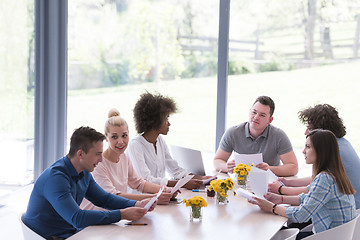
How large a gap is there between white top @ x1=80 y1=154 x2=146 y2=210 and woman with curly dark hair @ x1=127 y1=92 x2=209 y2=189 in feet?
0.44

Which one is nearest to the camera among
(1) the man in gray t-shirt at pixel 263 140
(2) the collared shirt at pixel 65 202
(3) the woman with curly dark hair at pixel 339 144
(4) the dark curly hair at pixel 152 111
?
(2) the collared shirt at pixel 65 202

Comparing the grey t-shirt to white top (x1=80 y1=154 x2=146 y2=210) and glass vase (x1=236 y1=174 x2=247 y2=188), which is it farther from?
white top (x1=80 y1=154 x2=146 y2=210)

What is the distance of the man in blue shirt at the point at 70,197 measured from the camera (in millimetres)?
2650

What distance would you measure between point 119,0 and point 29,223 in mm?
3727

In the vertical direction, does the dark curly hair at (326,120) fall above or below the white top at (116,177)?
above

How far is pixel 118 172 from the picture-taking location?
349 centimetres

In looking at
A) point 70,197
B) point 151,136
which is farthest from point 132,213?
point 151,136

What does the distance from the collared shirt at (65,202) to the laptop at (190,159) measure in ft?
3.43

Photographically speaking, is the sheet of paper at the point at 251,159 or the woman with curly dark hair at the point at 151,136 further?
the sheet of paper at the point at 251,159

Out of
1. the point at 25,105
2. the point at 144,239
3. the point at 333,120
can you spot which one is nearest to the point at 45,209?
the point at 144,239

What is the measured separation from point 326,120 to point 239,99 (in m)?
1.97

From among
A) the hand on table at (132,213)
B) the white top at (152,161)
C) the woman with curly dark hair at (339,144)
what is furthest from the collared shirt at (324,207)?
the white top at (152,161)

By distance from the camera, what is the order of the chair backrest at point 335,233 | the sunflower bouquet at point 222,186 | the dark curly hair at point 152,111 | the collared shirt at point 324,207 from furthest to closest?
the dark curly hair at point 152,111, the sunflower bouquet at point 222,186, the collared shirt at point 324,207, the chair backrest at point 335,233

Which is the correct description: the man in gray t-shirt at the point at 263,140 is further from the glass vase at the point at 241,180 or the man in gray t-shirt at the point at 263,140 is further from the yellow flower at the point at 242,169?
the yellow flower at the point at 242,169
